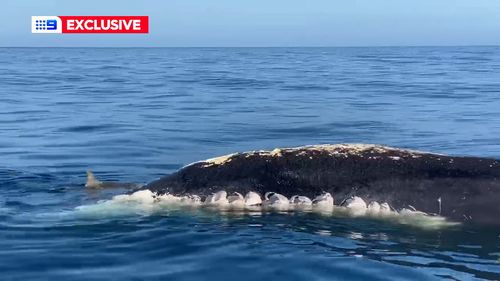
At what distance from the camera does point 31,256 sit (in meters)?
7.92

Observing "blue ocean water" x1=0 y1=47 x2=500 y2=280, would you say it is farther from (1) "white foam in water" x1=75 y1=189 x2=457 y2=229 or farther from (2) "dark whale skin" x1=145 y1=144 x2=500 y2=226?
(2) "dark whale skin" x1=145 y1=144 x2=500 y2=226

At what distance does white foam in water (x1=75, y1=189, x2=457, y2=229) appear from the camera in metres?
8.73

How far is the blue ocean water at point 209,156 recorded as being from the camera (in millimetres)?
7438

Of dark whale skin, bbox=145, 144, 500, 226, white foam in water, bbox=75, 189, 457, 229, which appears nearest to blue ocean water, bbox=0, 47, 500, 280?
white foam in water, bbox=75, 189, 457, 229

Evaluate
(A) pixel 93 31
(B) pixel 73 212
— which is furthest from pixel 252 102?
(B) pixel 73 212

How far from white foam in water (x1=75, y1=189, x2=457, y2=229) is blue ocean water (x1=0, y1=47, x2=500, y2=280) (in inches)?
5.5

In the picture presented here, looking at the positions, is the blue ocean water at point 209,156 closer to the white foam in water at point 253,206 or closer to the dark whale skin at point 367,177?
the white foam in water at point 253,206

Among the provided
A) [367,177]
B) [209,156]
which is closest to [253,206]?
[367,177]

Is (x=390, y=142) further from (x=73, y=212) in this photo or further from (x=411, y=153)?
(x=73, y=212)

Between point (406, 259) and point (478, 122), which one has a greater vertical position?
point (478, 122)

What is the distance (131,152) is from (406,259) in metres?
10.1

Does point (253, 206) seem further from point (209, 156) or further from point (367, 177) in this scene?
point (209, 156)

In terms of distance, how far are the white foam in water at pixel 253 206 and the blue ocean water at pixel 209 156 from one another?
0.14m

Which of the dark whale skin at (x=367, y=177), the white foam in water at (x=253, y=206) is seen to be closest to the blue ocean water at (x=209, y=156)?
the white foam in water at (x=253, y=206)
